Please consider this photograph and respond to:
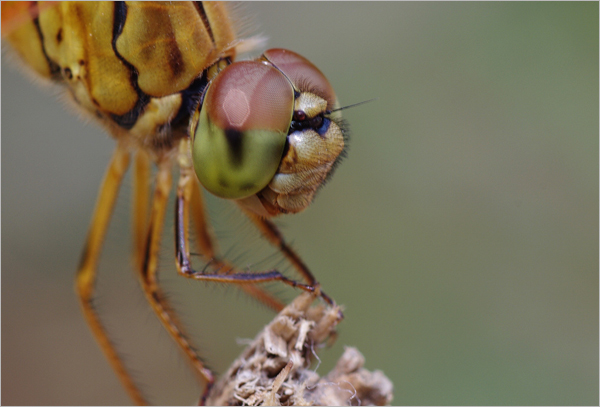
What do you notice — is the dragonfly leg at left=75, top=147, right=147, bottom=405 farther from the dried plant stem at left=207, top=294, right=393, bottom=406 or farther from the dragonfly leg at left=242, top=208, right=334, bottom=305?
the dried plant stem at left=207, top=294, right=393, bottom=406

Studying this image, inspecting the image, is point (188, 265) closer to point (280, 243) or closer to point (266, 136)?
point (280, 243)

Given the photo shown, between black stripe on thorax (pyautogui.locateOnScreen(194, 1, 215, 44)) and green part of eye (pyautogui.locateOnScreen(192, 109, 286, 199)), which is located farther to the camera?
black stripe on thorax (pyautogui.locateOnScreen(194, 1, 215, 44))

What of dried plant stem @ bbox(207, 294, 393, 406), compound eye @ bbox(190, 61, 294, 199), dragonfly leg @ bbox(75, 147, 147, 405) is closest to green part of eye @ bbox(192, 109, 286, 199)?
compound eye @ bbox(190, 61, 294, 199)

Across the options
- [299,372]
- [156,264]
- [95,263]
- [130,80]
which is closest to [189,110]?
[130,80]

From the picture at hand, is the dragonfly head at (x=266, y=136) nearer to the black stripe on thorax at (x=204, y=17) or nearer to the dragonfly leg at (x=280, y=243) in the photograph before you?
the dragonfly leg at (x=280, y=243)

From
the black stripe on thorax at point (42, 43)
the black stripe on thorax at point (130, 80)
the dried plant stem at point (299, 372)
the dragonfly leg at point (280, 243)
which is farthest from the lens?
the black stripe on thorax at point (42, 43)

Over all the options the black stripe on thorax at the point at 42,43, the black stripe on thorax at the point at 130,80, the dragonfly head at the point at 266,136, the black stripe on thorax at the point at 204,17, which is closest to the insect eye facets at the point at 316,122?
the dragonfly head at the point at 266,136

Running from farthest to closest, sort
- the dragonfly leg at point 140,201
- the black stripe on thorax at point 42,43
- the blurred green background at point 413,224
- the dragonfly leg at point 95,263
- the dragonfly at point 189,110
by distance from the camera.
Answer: the blurred green background at point 413,224 → the dragonfly leg at point 140,201 → the dragonfly leg at point 95,263 → the black stripe on thorax at point 42,43 → the dragonfly at point 189,110
